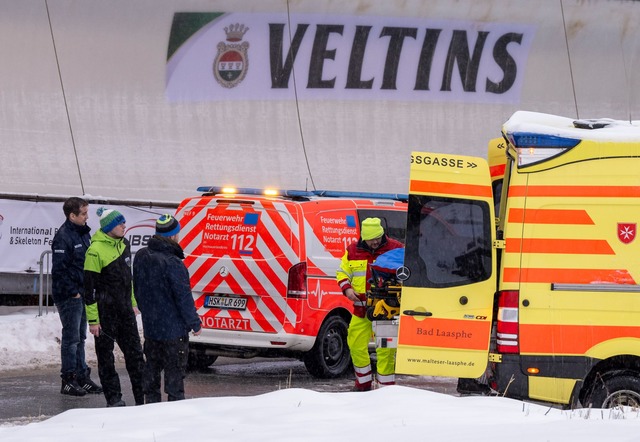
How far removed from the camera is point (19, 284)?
18.0m

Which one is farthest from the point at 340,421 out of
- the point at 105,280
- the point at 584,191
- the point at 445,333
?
the point at 105,280

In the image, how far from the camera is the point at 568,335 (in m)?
9.30

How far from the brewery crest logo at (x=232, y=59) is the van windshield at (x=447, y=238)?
1399cm

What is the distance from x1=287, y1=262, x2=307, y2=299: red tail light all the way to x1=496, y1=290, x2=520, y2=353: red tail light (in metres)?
3.76

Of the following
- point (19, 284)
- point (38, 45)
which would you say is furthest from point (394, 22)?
point (19, 284)

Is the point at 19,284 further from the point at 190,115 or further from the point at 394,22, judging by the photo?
the point at 394,22

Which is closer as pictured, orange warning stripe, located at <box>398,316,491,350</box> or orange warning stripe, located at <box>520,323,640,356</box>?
orange warning stripe, located at <box>520,323,640,356</box>

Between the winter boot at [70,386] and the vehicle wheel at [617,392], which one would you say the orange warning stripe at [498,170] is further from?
the winter boot at [70,386]

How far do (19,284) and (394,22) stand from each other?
31.0 feet

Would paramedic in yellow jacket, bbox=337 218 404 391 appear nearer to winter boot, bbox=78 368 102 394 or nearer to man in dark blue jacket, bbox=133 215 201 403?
man in dark blue jacket, bbox=133 215 201 403

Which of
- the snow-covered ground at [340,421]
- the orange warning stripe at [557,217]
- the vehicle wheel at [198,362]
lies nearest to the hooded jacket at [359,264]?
the orange warning stripe at [557,217]

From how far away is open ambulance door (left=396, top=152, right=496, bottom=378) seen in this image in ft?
31.1

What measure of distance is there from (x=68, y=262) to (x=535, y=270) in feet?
14.7

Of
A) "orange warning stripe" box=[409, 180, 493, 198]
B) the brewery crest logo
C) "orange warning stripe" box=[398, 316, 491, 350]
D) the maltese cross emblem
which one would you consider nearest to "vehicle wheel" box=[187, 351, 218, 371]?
"orange warning stripe" box=[398, 316, 491, 350]
